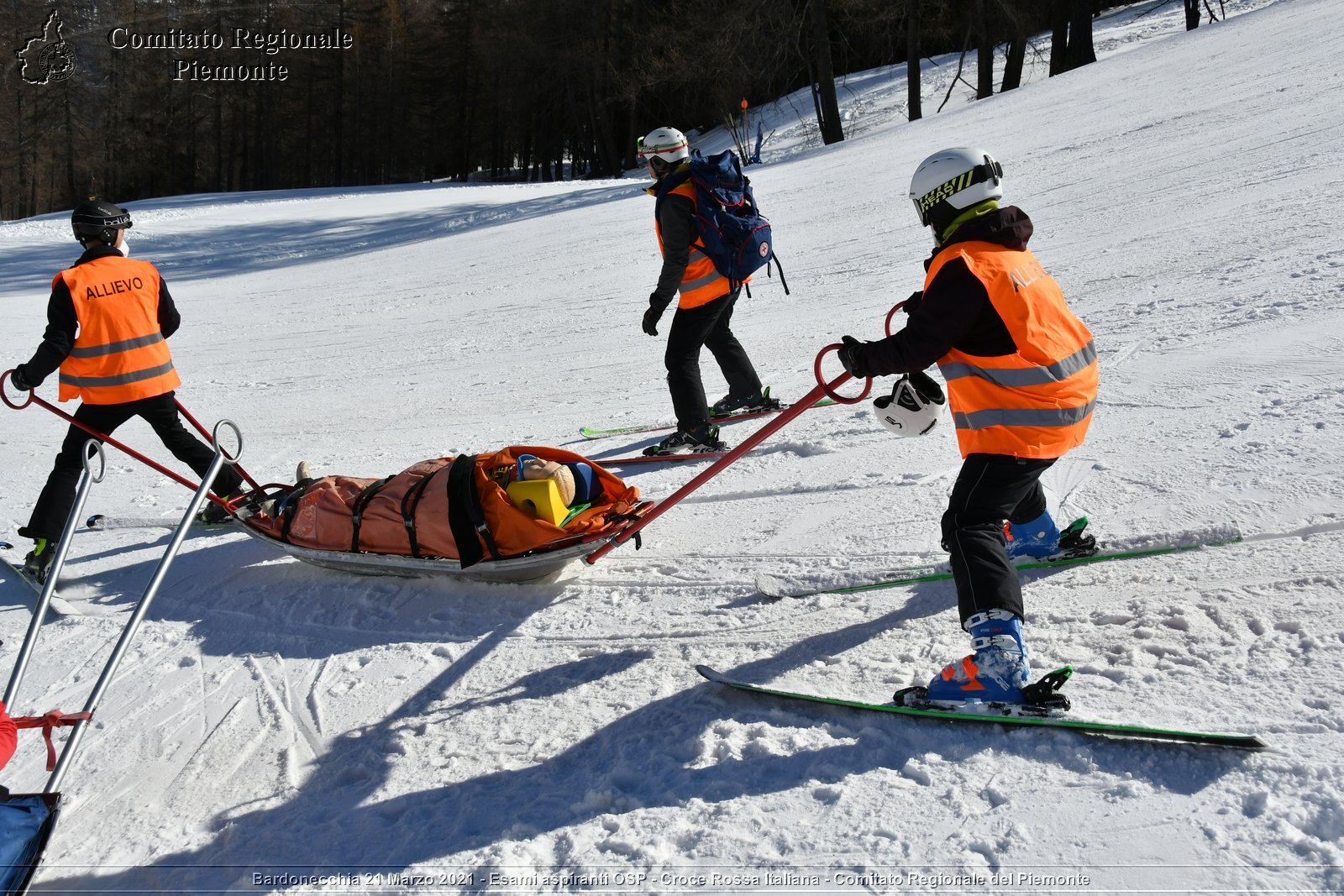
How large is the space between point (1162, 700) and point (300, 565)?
12.5 ft

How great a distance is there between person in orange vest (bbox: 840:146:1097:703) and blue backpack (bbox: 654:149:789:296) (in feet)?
7.99

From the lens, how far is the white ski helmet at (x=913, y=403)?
10.7 ft

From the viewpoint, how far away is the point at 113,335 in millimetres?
4961

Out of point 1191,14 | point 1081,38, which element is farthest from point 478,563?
point 1191,14

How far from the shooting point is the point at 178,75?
41719mm

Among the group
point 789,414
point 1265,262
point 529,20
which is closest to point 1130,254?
point 1265,262

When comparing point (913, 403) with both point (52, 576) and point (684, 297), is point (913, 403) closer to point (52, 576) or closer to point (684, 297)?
point (684, 297)

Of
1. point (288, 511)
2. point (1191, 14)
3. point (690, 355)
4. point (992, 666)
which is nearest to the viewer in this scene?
point (992, 666)

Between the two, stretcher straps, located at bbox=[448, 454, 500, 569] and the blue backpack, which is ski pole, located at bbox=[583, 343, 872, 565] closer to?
stretcher straps, located at bbox=[448, 454, 500, 569]

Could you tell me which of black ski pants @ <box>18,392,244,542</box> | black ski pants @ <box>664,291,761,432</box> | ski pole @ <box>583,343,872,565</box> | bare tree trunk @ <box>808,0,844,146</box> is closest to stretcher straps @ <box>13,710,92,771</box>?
ski pole @ <box>583,343,872,565</box>

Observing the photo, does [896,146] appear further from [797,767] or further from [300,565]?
[797,767]

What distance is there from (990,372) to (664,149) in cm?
315

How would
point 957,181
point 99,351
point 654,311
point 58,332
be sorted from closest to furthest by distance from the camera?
point 957,181
point 58,332
point 99,351
point 654,311

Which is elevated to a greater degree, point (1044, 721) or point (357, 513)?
point (357, 513)
